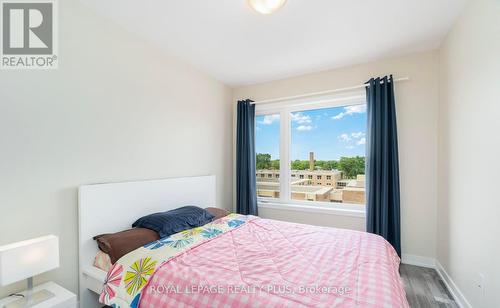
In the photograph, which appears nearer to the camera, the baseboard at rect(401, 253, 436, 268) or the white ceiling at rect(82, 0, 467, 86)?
the white ceiling at rect(82, 0, 467, 86)

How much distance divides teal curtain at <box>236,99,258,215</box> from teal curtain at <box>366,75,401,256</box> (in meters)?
1.65

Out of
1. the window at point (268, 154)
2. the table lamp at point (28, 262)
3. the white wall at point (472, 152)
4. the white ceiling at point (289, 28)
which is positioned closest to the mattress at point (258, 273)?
the table lamp at point (28, 262)

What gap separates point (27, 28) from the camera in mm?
1698

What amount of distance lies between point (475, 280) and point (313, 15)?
2.53 meters

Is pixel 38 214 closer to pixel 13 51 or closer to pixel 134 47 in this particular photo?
pixel 13 51

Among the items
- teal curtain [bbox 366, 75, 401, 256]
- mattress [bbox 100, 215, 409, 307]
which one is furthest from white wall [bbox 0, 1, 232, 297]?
teal curtain [bbox 366, 75, 401, 256]

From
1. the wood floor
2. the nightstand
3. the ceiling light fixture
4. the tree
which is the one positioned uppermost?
the ceiling light fixture

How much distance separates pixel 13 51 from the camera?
1605mm

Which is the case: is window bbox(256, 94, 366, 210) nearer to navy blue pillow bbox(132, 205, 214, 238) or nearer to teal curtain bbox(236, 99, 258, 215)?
teal curtain bbox(236, 99, 258, 215)

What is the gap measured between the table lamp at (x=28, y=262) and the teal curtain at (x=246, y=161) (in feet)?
8.09

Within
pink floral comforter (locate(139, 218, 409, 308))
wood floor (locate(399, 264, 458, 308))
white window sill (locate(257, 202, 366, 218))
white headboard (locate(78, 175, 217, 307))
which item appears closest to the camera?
pink floral comforter (locate(139, 218, 409, 308))

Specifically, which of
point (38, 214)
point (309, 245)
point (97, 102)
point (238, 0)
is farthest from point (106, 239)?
point (238, 0)

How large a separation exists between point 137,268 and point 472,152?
2.69 meters

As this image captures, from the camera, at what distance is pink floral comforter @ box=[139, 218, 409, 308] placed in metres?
1.18
